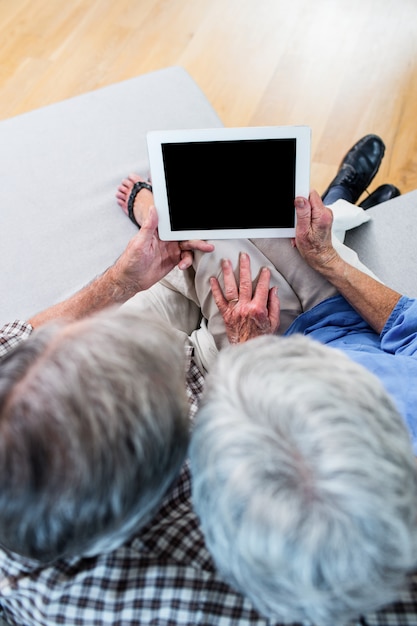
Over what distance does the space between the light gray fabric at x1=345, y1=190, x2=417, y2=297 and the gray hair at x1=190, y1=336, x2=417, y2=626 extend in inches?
27.4

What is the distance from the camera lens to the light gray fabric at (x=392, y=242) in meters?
1.21

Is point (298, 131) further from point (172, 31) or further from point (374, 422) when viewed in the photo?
point (172, 31)

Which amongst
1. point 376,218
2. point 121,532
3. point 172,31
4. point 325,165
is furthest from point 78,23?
point 121,532

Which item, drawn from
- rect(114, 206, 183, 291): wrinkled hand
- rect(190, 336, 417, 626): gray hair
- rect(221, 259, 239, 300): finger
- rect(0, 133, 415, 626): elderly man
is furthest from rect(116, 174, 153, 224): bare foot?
A: rect(190, 336, 417, 626): gray hair

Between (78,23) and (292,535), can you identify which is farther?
(78,23)

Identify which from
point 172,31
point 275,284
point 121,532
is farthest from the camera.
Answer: point 172,31

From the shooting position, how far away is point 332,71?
1.97 meters

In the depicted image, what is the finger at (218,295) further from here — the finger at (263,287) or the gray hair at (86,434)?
the gray hair at (86,434)

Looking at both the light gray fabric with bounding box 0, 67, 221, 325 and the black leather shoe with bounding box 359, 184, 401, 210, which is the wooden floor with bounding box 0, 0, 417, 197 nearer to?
the black leather shoe with bounding box 359, 184, 401, 210

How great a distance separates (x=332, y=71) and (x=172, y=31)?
2.16ft

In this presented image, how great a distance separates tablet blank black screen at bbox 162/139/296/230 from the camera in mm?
1021

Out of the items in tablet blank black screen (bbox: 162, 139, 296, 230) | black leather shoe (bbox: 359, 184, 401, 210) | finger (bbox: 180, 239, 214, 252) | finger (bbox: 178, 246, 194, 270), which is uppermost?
tablet blank black screen (bbox: 162, 139, 296, 230)

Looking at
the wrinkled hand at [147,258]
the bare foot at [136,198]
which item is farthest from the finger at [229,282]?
the bare foot at [136,198]

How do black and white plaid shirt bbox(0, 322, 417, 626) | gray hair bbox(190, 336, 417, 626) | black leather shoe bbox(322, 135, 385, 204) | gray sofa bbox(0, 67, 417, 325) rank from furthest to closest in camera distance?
black leather shoe bbox(322, 135, 385, 204) → gray sofa bbox(0, 67, 417, 325) → black and white plaid shirt bbox(0, 322, 417, 626) → gray hair bbox(190, 336, 417, 626)
